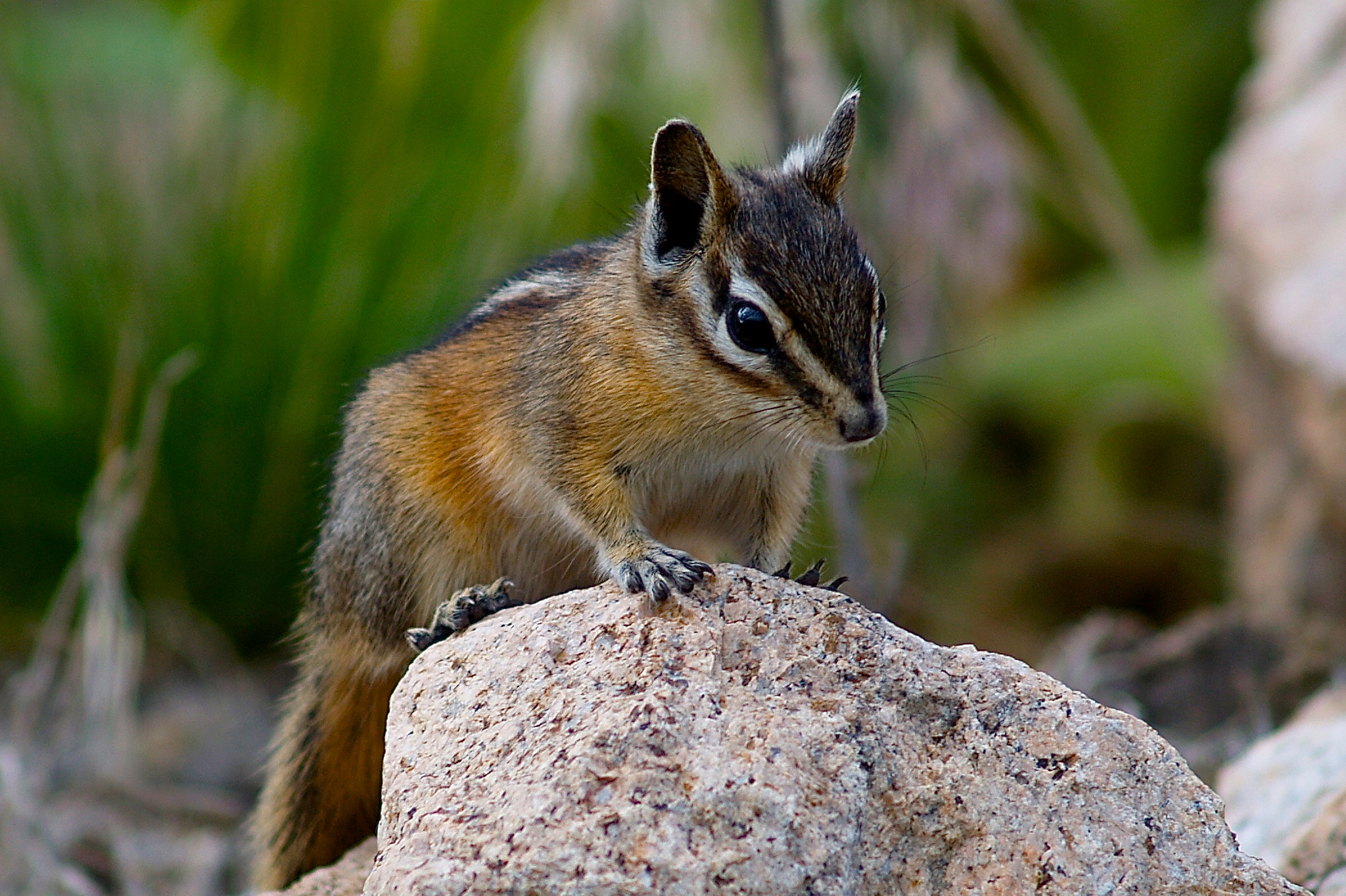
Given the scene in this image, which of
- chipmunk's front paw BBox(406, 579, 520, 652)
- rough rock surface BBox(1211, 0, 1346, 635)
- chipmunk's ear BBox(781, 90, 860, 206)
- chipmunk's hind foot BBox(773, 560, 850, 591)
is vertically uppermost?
rough rock surface BBox(1211, 0, 1346, 635)

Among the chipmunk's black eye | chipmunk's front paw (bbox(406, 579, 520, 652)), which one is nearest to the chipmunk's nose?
the chipmunk's black eye

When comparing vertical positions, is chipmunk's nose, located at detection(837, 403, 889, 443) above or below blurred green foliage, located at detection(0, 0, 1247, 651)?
below

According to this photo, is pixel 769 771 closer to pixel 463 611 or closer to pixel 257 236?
pixel 463 611

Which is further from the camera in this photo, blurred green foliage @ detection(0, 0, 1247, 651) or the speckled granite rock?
blurred green foliage @ detection(0, 0, 1247, 651)

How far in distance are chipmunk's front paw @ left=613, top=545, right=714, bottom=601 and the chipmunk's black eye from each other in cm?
41

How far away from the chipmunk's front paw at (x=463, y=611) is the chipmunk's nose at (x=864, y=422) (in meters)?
0.75

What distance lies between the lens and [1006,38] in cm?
556

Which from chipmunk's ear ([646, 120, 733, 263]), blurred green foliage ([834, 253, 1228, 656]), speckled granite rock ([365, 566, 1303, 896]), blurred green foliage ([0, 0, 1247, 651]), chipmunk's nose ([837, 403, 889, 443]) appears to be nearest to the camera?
speckled granite rock ([365, 566, 1303, 896])

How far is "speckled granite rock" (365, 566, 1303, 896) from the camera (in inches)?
81.3

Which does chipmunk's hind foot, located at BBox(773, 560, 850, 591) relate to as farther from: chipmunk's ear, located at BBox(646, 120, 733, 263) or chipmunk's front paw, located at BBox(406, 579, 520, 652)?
chipmunk's ear, located at BBox(646, 120, 733, 263)

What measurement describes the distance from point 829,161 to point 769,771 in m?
1.46

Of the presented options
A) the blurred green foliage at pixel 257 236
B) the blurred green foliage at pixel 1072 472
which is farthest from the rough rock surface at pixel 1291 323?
the blurred green foliage at pixel 1072 472

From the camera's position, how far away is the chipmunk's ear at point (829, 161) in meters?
3.12

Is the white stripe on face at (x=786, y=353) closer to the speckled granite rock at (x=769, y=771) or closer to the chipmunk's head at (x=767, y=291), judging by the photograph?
the chipmunk's head at (x=767, y=291)
